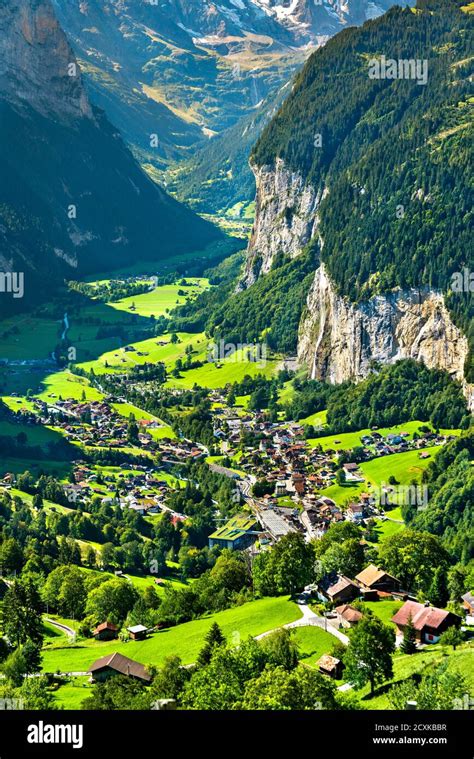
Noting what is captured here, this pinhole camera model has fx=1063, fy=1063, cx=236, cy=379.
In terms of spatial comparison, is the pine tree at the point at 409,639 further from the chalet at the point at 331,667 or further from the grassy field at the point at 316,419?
the grassy field at the point at 316,419

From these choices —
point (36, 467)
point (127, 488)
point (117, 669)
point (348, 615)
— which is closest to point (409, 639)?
point (348, 615)

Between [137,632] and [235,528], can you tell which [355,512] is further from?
[137,632]

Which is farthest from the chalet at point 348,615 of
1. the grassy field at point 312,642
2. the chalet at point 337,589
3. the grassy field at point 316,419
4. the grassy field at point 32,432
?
the grassy field at point 32,432

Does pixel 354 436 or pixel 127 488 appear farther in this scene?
pixel 354 436

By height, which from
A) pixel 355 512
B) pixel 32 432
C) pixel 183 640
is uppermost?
pixel 183 640

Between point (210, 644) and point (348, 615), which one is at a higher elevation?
point (348, 615)

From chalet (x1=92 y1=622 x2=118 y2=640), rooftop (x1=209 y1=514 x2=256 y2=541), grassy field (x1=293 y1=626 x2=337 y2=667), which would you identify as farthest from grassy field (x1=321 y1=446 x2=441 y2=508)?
grassy field (x1=293 y1=626 x2=337 y2=667)

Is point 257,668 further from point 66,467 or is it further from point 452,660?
point 66,467
